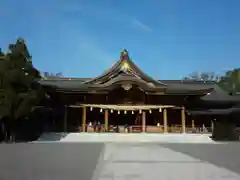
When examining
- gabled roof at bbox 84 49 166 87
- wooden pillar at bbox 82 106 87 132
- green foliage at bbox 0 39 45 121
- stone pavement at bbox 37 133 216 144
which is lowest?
stone pavement at bbox 37 133 216 144

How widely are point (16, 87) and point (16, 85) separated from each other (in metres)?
0.16

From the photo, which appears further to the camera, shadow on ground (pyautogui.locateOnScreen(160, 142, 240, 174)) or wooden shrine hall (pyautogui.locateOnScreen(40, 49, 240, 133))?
wooden shrine hall (pyautogui.locateOnScreen(40, 49, 240, 133))

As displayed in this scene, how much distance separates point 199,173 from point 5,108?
17880 millimetres

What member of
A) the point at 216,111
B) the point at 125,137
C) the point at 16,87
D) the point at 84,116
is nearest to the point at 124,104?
the point at 84,116

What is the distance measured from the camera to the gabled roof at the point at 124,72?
33625mm

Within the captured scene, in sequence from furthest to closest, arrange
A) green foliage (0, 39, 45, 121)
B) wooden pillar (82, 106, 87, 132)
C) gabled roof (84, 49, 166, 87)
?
gabled roof (84, 49, 166, 87) < wooden pillar (82, 106, 87, 132) < green foliage (0, 39, 45, 121)

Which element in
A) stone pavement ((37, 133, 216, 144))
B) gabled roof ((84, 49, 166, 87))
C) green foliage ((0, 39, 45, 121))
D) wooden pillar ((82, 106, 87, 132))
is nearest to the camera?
green foliage ((0, 39, 45, 121))

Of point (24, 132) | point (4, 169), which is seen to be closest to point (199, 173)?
point (4, 169)

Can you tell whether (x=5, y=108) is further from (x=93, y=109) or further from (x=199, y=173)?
(x=199, y=173)

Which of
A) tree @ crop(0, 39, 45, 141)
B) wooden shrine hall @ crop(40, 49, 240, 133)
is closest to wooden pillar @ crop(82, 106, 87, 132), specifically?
wooden shrine hall @ crop(40, 49, 240, 133)

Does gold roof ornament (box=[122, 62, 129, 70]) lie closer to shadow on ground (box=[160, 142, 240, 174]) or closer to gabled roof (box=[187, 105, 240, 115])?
gabled roof (box=[187, 105, 240, 115])

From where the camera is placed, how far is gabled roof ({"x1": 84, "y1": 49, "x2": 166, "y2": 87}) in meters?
33.6

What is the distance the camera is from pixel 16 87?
24.4 meters

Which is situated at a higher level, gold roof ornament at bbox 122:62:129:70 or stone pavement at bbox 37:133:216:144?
gold roof ornament at bbox 122:62:129:70
